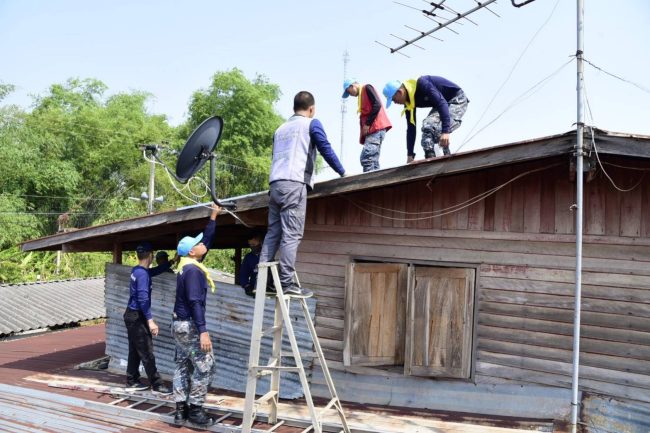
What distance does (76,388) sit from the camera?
764cm

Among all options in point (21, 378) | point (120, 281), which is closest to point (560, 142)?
point (120, 281)

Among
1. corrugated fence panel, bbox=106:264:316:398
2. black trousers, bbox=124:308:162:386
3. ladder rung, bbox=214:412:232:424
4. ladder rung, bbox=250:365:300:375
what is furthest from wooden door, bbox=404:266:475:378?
black trousers, bbox=124:308:162:386

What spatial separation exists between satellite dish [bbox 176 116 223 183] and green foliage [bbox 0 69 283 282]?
1001 inches

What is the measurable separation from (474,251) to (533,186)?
0.97 m

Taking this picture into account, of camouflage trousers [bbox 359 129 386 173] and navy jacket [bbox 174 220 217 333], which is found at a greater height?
camouflage trousers [bbox 359 129 386 173]

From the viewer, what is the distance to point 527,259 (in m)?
6.39

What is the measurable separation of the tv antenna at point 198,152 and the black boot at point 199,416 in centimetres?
226

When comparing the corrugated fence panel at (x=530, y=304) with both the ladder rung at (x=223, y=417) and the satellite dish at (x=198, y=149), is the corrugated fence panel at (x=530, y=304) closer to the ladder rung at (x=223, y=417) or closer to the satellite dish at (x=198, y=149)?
the ladder rung at (x=223, y=417)

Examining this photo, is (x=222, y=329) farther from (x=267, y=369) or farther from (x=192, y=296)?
(x=267, y=369)

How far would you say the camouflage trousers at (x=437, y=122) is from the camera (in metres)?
7.26

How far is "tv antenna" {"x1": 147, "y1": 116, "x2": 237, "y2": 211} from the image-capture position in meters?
6.54

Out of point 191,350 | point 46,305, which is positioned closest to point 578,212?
point 191,350

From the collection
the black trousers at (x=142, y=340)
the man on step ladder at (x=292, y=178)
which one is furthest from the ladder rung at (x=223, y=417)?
the man on step ladder at (x=292, y=178)

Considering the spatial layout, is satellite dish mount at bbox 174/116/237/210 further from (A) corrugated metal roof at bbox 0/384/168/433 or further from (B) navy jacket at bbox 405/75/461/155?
(A) corrugated metal roof at bbox 0/384/168/433
